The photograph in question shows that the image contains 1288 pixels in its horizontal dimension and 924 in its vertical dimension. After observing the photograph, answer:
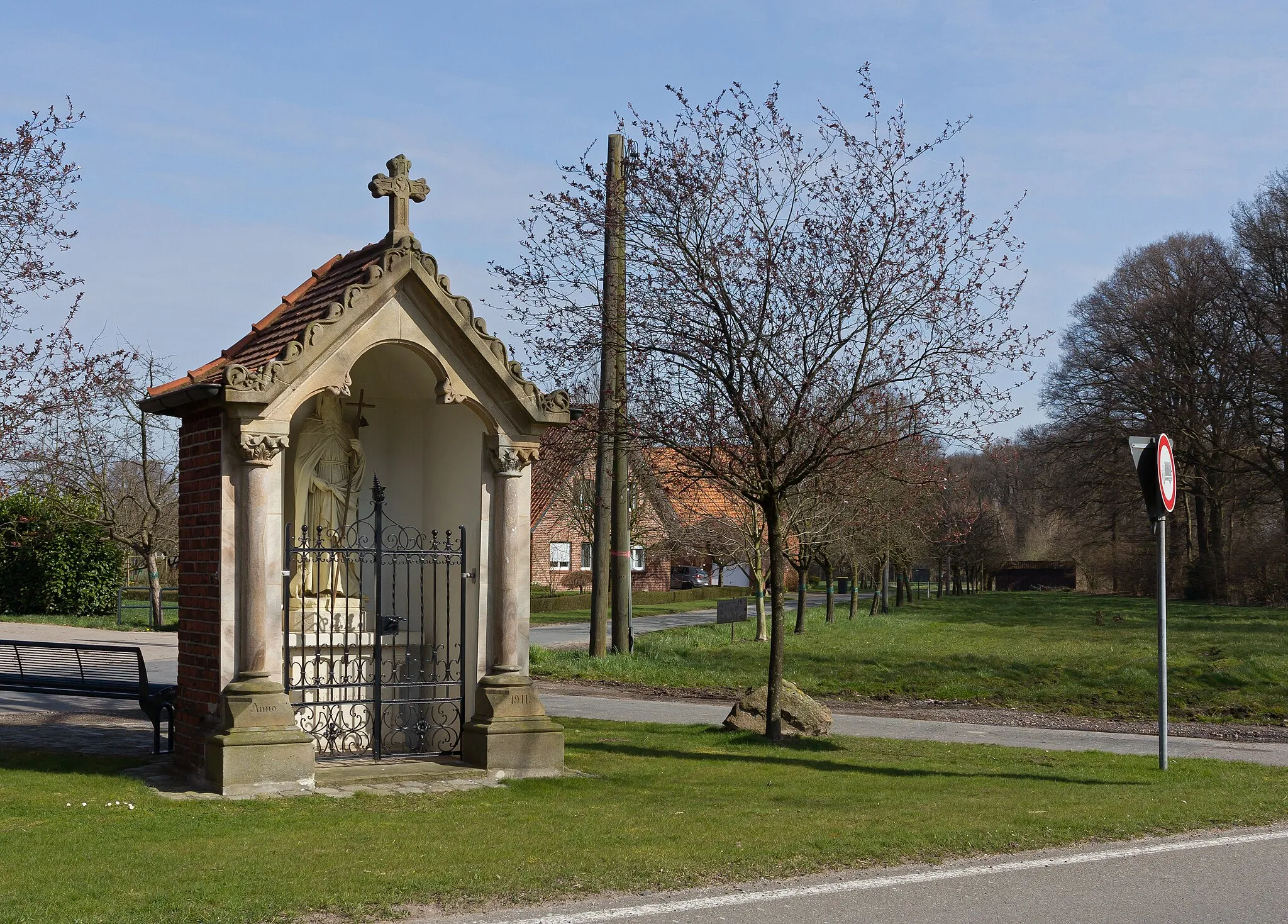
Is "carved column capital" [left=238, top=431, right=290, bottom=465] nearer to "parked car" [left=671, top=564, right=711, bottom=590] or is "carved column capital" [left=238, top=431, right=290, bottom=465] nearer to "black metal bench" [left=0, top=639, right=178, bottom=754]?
"black metal bench" [left=0, top=639, right=178, bottom=754]

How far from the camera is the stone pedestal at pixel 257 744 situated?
30.0 ft

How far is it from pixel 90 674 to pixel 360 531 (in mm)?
3033

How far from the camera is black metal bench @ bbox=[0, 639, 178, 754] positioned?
11.2m

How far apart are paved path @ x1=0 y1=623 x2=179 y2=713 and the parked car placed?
39530 millimetres

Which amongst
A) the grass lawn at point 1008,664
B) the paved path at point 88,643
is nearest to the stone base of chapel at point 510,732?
the paved path at point 88,643

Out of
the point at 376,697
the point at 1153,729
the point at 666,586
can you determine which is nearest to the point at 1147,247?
the point at 666,586

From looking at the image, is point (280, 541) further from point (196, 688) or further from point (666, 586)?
point (666, 586)

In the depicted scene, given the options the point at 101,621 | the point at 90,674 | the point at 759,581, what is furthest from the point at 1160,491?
the point at 101,621

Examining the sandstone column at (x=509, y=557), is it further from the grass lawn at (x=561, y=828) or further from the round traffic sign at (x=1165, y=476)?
the round traffic sign at (x=1165, y=476)

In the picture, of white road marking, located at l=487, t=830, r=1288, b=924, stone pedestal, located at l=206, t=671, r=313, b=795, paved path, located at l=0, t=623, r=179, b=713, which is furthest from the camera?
paved path, located at l=0, t=623, r=179, b=713

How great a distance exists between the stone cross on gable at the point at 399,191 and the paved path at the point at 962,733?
23.5 ft

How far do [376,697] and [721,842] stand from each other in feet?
13.3

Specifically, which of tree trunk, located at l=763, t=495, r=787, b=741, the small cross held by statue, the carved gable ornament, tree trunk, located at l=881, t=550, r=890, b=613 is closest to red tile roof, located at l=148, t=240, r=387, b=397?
the carved gable ornament

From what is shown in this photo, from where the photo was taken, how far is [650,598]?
53.7 meters
